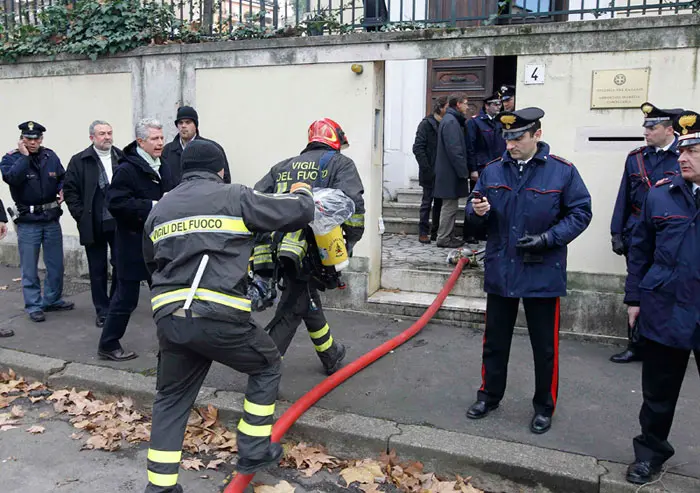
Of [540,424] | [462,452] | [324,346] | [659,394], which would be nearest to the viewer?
[659,394]

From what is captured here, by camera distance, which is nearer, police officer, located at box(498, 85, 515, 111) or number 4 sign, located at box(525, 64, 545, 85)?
number 4 sign, located at box(525, 64, 545, 85)

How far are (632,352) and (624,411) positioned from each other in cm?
114

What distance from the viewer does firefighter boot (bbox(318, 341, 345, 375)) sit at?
505cm

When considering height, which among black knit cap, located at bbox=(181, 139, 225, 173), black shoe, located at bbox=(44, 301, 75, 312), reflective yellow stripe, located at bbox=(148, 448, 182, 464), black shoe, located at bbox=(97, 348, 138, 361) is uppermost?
black knit cap, located at bbox=(181, 139, 225, 173)

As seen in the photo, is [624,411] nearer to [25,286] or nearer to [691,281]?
[691,281]

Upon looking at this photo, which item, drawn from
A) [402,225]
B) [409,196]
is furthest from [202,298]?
[409,196]

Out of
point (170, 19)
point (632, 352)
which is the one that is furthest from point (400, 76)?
point (632, 352)

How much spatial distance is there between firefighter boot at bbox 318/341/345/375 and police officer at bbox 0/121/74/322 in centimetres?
341

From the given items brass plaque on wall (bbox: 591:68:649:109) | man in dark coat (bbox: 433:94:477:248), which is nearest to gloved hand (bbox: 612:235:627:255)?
brass plaque on wall (bbox: 591:68:649:109)

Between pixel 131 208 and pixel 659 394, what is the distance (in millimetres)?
4017

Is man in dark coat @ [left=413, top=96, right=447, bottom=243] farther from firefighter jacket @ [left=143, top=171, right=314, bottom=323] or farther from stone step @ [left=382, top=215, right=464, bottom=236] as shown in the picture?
firefighter jacket @ [left=143, top=171, right=314, bottom=323]

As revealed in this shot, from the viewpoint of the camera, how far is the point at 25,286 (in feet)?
22.3

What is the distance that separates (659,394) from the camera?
3473 mm

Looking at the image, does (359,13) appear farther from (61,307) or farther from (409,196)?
(61,307)
